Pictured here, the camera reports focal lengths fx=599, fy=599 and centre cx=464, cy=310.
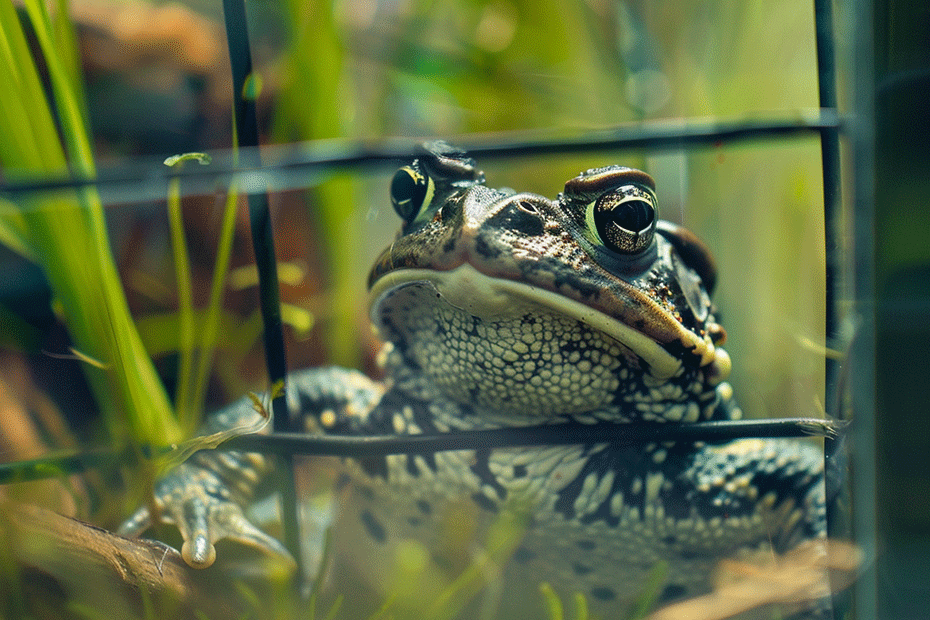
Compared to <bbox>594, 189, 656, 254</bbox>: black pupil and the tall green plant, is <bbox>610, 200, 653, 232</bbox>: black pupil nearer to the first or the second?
<bbox>594, 189, 656, 254</bbox>: black pupil

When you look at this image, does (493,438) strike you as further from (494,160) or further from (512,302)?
(494,160)

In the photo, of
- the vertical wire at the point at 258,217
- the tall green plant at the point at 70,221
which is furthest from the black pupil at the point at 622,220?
the tall green plant at the point at 70,221

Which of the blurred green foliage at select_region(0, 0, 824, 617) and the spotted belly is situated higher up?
the blurred green foliage at select_region(0, 0, 824, 617)

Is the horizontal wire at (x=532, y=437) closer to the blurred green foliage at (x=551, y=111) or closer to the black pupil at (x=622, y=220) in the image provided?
the blurred green foliage at (x=551, y=111)

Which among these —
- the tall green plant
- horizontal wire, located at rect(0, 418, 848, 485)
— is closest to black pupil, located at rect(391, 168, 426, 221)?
horizontal wire, located at rect(0, 418, 848, 485)

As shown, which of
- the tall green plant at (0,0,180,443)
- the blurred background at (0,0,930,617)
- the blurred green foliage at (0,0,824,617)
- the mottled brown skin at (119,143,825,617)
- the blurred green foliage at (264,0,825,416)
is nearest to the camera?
the blurred background at (0,0,930,617)

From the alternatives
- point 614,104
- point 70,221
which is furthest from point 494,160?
point 614,104
